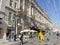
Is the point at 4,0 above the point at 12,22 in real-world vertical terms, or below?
above

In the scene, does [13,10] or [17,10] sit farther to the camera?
[17,10]

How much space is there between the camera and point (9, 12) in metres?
34.6

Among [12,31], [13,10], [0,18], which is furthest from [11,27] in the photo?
[0,18]

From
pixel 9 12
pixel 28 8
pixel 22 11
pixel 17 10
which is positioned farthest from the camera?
pixel 28 8

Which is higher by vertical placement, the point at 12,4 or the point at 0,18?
the point at 12,4

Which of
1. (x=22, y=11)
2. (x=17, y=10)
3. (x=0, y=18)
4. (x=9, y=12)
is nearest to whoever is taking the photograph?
(x=0, y=18)

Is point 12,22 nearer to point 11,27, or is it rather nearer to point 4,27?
point 11,27

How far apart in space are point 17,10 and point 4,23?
8970 millimetres

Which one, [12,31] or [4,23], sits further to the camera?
[12,31]

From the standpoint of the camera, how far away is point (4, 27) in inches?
1208

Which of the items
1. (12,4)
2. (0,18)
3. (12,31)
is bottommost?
(12,31)

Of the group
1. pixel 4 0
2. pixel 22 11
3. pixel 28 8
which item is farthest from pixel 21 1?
pixel 4 0

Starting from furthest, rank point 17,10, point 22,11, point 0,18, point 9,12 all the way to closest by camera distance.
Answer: point 22,11
point 17,10
point 9,12
point 0,18

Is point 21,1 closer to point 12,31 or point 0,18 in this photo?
point 12,31
